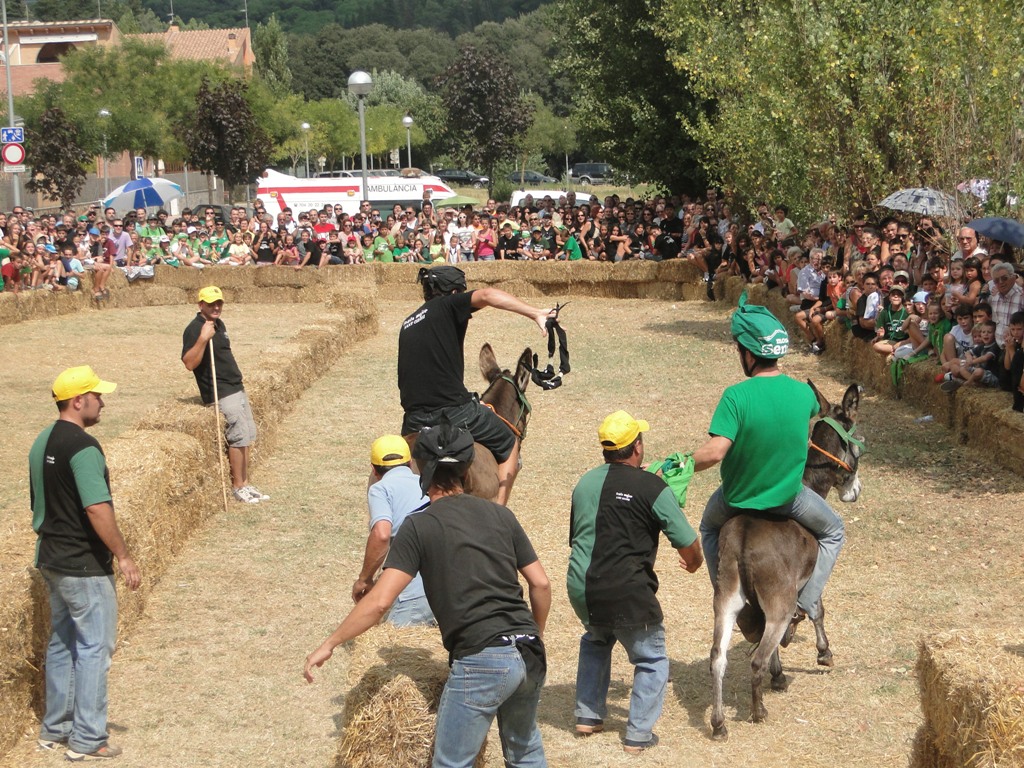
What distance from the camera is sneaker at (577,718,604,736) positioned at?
683 cm

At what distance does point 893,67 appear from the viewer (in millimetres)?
19078

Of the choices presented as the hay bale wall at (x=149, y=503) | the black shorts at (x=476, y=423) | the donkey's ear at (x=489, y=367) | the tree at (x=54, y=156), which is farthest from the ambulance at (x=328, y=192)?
the black shorts at (x=476, y=423)

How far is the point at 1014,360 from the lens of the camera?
12961 mm

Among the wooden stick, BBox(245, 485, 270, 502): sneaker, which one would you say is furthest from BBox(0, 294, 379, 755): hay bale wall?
BBox(245, 485, 270, 502): sneaker

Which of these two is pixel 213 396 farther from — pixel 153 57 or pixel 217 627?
pixel 153 57

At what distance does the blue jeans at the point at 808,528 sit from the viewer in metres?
7.07

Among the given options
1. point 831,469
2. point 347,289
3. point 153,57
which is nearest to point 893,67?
point 347,289

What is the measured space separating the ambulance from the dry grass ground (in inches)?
1287

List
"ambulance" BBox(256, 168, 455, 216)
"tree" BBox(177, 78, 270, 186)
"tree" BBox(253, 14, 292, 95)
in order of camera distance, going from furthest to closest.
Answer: "tree" BBox(253, 14, 292, 95)
"tree" BBox(177, 78, 270, 186)
"ambulance" BBox(256, 168, 455, 216)

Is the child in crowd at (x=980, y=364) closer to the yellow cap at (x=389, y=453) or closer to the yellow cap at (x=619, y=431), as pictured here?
the yellow cap at (x=619, y=431)

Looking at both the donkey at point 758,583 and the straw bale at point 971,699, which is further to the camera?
the donkey at point 758,583

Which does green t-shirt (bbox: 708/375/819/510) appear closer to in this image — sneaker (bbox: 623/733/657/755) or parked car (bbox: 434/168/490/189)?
sneaker (bbox: 623/733/657/755)

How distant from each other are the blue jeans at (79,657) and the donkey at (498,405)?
2451 millimetres

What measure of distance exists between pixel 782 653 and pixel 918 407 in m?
7.90
